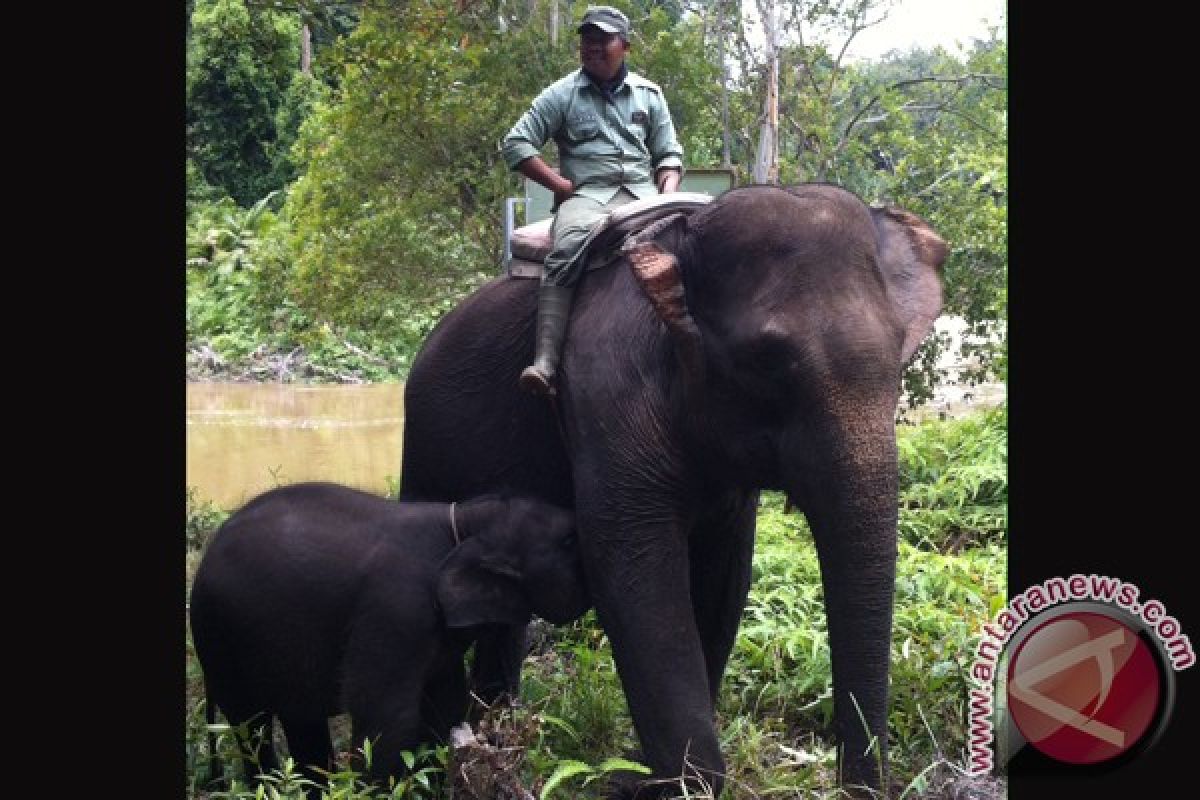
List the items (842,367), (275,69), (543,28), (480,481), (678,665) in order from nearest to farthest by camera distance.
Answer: (842,367), (678,665), (480,481), (275,69), (543,28)

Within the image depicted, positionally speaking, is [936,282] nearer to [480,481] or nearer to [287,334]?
[480,481]

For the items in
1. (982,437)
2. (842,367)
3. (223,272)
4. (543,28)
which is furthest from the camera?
(223,272)

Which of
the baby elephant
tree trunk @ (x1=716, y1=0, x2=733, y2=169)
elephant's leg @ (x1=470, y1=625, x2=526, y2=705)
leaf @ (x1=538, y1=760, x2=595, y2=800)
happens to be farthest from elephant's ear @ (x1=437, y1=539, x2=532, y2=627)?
tree trunk @ (x1=716, y1=0, x2=733, y2=169)

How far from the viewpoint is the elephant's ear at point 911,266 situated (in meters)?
4.73

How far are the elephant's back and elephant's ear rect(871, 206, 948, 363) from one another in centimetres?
135

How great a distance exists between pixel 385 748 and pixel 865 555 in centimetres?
176

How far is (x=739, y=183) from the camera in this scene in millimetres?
12266

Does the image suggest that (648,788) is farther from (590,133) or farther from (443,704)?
(590,133)

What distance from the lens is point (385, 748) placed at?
4957 mm

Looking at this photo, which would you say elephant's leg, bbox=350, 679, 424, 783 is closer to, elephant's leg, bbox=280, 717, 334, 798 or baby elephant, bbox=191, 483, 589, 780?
baby elephant, bbox=191, 483, 589, 780

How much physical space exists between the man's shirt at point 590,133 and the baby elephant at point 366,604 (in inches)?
49.9

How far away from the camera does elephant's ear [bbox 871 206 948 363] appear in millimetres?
4734

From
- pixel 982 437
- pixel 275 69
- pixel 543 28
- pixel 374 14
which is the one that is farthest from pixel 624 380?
pixel 543 28

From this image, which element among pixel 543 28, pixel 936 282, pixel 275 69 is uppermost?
pixel 543 28
